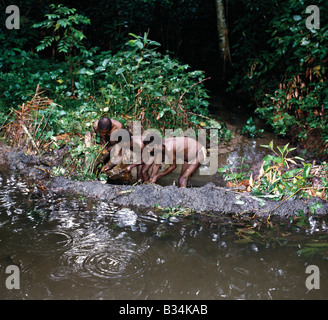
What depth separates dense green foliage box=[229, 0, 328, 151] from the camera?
682 centimetres

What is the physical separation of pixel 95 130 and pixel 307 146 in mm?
4100

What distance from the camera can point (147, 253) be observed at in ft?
10.4

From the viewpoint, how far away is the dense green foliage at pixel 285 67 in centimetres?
682

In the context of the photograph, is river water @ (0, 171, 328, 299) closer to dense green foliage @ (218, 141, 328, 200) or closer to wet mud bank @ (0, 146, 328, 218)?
wet mud bank @ (0, 146, 328, 218)

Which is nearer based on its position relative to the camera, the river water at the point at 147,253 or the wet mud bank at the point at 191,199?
the river water at the point at 147,253

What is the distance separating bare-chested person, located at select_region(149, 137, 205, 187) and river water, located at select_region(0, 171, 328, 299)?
3.64 ft

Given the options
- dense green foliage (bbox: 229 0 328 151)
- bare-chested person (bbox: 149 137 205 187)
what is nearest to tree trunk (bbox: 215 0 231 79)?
dense green foliage (bbox: 229 0 328 151)

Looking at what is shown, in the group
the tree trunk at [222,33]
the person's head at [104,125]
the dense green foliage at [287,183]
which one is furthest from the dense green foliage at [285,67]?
the person's head at [104,125]

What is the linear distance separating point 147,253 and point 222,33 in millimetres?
7308

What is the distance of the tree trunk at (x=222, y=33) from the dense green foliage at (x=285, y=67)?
0.32 metres

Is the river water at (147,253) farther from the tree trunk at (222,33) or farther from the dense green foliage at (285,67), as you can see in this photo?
the tree trunk at (222,33)

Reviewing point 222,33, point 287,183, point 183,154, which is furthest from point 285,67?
point 287,183
